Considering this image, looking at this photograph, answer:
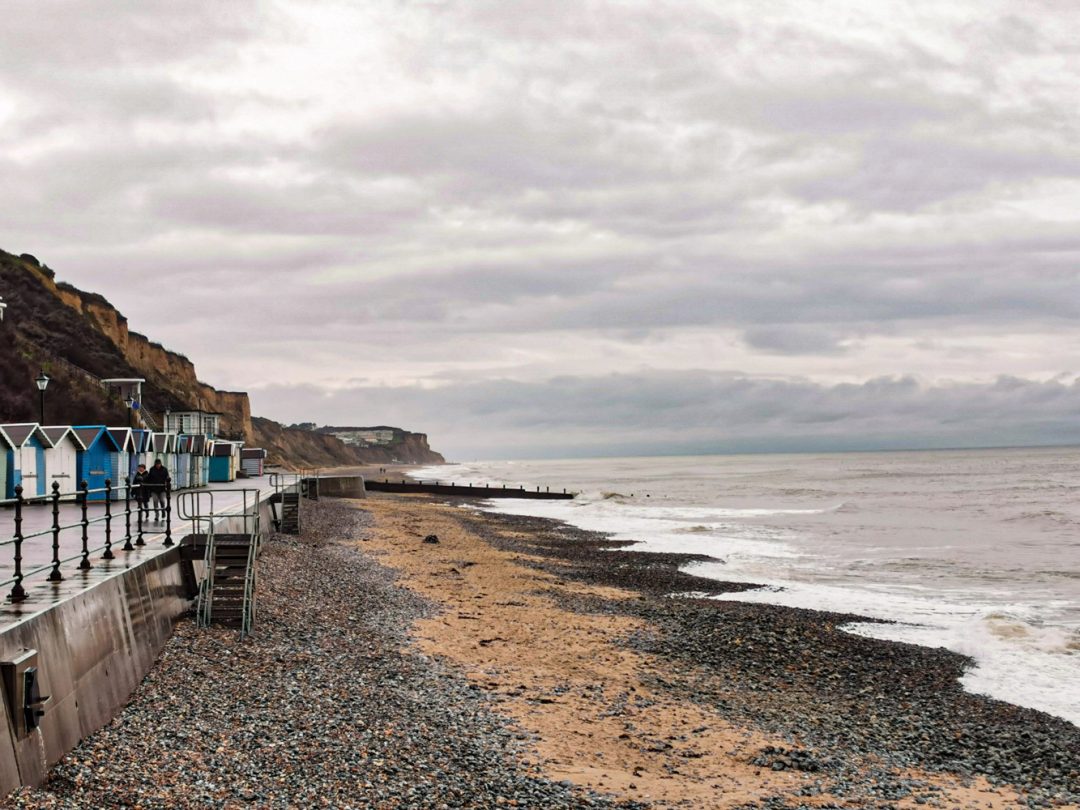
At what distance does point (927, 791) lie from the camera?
1026 cm

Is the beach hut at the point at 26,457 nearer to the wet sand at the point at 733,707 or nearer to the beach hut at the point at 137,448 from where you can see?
the beach hut at the point at 137,448

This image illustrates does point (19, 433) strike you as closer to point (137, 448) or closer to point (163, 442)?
point (137, 448)

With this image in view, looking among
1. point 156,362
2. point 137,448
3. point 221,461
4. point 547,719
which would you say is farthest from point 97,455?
point 156,362

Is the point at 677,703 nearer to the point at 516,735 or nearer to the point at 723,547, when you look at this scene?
the point at 516,735

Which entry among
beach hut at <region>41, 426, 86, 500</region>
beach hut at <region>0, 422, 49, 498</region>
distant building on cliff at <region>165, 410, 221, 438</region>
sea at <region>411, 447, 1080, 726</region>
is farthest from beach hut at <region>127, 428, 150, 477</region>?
sea at <region>411, 447, 1080, 726</region>

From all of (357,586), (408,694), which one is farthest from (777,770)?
(357,586)

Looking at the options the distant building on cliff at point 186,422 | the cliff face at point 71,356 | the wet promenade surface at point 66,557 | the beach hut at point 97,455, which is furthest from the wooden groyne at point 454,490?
the wet promenade surface at point 66,557

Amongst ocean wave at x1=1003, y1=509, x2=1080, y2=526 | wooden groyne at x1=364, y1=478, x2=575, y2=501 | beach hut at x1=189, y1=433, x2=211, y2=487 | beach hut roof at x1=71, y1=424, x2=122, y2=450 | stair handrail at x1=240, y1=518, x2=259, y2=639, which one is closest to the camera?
stair handrail at x1=240, y1=518, x2=259, y2=639

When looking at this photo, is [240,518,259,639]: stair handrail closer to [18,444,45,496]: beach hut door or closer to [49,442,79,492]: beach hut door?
[18,444,45,496]: beach hut door

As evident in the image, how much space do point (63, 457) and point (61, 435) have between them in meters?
0.96

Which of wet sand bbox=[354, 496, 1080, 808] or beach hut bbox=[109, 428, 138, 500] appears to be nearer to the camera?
wet sand bbox=[354, 496, 1080, 808]

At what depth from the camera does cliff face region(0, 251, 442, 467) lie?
60.0m

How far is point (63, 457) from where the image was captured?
33.0 m

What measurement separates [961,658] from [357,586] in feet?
41.3
